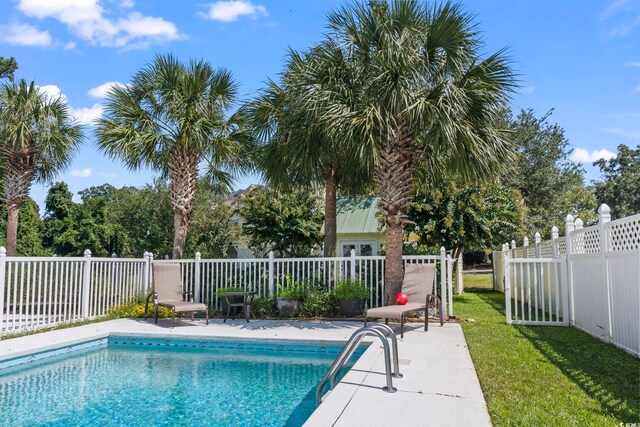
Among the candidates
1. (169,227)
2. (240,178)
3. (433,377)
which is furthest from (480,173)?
(169,227)

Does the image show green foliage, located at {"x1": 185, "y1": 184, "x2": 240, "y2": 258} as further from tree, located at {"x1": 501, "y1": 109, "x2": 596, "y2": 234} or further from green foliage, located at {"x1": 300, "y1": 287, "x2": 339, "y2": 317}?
tree, located at {"x1": 501, "y1": 109, "x2": 596, "y2": 234}

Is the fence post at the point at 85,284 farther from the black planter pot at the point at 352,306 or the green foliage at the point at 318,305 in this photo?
the black planter pot at the point at 352,306

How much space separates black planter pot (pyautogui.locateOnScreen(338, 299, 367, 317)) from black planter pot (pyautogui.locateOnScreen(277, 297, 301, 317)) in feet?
3.39

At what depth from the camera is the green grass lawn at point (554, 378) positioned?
12.7 ft

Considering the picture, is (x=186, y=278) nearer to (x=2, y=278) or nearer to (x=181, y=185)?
(x=181, y=185)

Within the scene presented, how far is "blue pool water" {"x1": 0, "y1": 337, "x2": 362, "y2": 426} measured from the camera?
4.80 m

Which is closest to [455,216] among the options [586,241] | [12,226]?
[586,241]

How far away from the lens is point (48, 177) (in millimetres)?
15195

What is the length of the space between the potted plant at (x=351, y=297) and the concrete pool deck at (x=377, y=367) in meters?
0.52

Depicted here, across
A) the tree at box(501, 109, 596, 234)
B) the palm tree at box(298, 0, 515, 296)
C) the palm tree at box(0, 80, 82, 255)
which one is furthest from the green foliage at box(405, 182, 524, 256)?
the tree at box(501, 109, 596, 234)

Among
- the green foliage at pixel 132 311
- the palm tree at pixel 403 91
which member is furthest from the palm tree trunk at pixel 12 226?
the palm tree at pixel 403 91

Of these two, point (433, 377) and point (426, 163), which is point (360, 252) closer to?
point (426, 163)

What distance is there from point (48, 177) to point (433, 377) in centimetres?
1482

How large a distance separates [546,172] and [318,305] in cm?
2302
